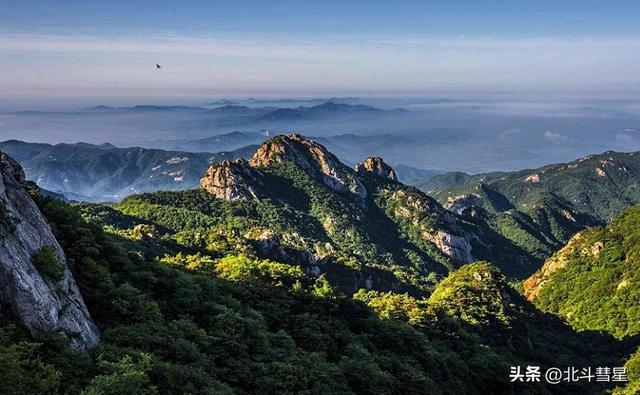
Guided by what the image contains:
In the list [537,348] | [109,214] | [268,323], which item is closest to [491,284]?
[537,348]

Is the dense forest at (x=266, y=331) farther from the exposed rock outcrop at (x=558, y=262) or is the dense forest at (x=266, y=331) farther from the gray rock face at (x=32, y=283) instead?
the exposed rock outcrop at (x=558, y=262)

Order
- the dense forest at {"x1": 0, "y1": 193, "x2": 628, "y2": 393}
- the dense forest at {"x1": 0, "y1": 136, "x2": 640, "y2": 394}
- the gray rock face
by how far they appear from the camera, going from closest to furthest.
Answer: the dense forest at {"x1": 0, "y1": 193, "x2": 628, "y2": 393} < the gray rock face < the dense forest at {"x1": 0, "y1": 136, "x2": 640, "y2": 394}

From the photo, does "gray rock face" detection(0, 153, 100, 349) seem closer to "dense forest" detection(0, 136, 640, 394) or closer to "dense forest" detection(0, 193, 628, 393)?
"dense forest" detection(0, 136, 640, 394)

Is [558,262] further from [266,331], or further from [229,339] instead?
[229,339]

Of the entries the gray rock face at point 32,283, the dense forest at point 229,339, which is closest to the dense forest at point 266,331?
the dense forest at point 229,339

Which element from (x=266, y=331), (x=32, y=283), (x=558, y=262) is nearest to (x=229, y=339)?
(x=266, y=331)

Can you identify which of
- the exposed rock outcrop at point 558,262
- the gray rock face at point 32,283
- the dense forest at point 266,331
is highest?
the gray rock face at point 32,283

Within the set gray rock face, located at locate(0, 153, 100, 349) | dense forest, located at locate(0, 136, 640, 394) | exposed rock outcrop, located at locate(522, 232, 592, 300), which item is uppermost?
gray rock face, located at locate(0, 153, 100, 349)

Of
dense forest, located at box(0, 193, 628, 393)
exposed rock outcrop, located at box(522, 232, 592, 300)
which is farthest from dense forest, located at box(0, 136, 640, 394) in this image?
exposed rock outcrop, located at box(522, 232, 592, 300)
